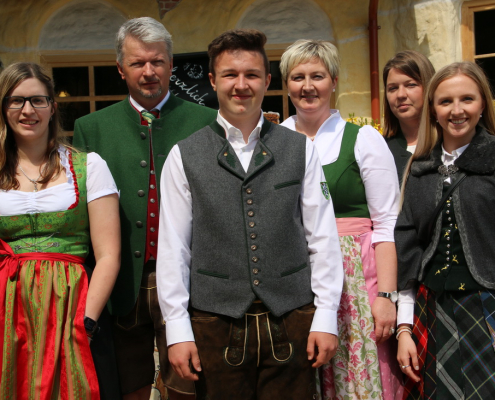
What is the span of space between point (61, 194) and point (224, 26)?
4.03 meters

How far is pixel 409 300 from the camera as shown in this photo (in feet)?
7.60

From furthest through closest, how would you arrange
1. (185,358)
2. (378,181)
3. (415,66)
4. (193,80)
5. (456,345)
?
1. (193,80)
2. (415,66)
3. (378,181)
4. (456,345)
5. (185,358)

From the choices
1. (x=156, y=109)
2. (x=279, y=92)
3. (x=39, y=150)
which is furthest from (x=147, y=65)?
(x=279, y=92)

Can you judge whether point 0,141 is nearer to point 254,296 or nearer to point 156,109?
point 156,109

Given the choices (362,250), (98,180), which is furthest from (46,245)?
(362,250)

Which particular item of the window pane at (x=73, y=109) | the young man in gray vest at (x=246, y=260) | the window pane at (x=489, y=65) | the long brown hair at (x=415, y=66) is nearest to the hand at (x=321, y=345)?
the young man in gray vest at (x=246, y=260)

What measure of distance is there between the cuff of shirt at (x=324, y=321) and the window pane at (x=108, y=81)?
14.9 feet

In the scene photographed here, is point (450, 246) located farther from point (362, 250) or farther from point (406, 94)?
point (406, 94)

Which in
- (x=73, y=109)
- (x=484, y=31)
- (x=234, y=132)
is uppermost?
(x=484, y=31)

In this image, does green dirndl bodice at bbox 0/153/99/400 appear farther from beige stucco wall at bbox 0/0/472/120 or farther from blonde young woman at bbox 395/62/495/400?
beige stucco wall at bbox 0/0/472/120

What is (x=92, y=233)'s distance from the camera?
2.34 m

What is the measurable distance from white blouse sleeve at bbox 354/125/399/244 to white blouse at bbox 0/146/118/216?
1.02 meters

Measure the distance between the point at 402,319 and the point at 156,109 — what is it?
1389 mm

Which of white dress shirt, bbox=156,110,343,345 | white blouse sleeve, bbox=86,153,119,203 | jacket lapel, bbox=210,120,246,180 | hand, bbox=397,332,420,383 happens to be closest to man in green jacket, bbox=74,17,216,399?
white blouse sleeve, bbox=86,153,119,203
